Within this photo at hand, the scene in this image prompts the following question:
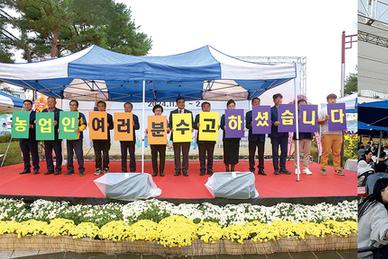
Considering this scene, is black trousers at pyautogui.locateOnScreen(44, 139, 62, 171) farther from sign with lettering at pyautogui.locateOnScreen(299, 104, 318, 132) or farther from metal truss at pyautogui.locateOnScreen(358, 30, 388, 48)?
metal truss at pyautogui.locateOnScreen(358, 30, 388, 48)

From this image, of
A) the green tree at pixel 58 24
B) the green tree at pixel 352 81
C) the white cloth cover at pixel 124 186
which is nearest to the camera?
the green tree at pixel 352 81

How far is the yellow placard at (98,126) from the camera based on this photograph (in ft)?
11.1

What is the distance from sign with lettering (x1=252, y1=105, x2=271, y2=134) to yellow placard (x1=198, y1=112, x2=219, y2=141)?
2.03 feet

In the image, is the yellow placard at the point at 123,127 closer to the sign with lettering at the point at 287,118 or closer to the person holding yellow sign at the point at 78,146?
the person holding yellow sign at the point at 78,146

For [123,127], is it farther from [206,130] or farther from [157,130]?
[206,130]

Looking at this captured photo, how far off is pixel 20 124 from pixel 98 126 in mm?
1428

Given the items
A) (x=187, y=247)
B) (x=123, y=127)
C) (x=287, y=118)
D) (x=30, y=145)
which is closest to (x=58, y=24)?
(x=30, y=145)

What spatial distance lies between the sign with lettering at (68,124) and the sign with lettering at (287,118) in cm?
327

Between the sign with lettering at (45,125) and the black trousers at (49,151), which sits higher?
the sign with lettering at (45,125)

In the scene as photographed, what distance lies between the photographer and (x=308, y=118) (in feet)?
11.4

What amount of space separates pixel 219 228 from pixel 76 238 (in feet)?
4.46

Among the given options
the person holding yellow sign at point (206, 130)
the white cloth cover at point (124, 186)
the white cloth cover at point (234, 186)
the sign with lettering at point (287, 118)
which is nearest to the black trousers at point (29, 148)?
the white cloth cover at point (124, 186)

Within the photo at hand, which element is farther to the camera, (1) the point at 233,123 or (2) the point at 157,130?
(1) the point at 233,123

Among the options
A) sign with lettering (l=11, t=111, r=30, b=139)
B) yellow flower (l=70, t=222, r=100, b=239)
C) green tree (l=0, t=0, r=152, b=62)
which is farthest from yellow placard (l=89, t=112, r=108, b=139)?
green tree (l=0, t=0, r=152, b=62)
